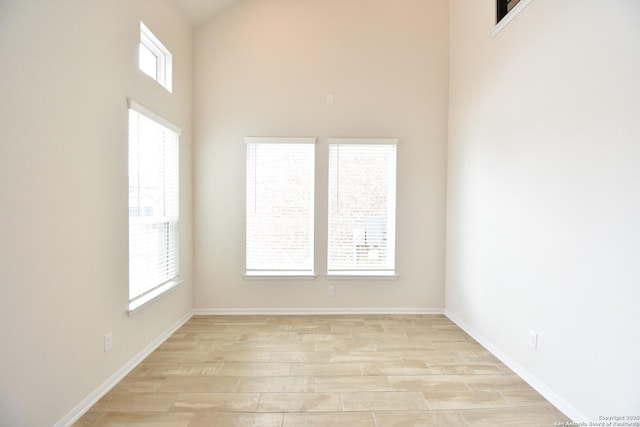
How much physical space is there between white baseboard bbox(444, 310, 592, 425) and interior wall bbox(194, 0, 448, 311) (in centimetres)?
103

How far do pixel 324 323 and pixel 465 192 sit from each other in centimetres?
233

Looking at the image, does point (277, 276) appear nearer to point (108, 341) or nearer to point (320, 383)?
point (320, 383)

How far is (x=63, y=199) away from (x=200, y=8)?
9.47 feet

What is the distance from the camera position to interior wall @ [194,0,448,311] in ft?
11.9

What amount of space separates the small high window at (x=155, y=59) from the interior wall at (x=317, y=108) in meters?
0.52

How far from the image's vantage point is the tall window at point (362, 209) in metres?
3.74

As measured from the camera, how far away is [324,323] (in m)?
3.47

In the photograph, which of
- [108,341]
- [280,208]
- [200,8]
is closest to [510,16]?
[280,208]

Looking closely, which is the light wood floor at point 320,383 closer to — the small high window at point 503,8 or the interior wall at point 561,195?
the interior wall at point 561,195

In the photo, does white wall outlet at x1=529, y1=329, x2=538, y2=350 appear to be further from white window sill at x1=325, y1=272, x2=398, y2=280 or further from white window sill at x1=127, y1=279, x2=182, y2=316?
white window sill at x1=127, y1=279, x2=182, y2=316

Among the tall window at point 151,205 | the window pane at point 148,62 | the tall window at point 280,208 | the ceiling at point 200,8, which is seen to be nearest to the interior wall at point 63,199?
the tall window at point 151,205

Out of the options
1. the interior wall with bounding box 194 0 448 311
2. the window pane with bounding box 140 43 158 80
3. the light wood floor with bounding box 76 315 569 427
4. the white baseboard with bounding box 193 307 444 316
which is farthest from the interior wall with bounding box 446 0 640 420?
the window pane with bounding box 140 43 158 80

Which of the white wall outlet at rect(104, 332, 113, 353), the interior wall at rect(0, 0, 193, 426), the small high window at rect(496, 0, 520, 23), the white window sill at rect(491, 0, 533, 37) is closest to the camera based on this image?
the interior wall at rect(0, 0, 193, 426)

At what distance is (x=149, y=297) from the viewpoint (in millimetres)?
2680
